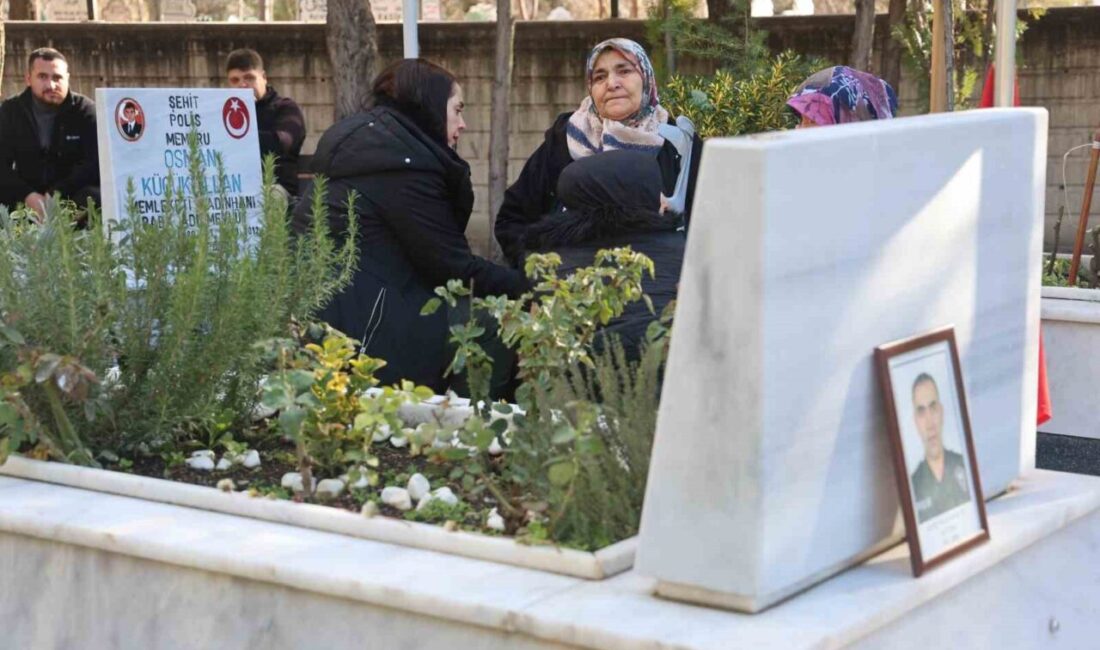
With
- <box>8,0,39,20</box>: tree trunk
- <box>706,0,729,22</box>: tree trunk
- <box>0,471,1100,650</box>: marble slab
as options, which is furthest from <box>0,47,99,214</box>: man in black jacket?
<box>8,0,39,20</box>: tree trunk

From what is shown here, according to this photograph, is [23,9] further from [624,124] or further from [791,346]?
[791,346]

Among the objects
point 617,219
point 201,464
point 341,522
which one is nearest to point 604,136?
point 617,219

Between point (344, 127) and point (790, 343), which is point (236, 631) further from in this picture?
point (344, 127)

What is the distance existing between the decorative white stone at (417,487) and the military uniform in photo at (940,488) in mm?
1127

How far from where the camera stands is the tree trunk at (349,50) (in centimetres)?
1237

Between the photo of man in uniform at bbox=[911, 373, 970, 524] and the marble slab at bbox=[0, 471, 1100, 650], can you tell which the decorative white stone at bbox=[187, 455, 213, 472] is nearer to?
the marble slab at bbox=[0, 471, 1100, 650]

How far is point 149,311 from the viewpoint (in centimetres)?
407

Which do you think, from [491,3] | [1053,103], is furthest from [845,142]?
[491,3]

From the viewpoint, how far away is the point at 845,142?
2885 mm

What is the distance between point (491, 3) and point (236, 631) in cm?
2526

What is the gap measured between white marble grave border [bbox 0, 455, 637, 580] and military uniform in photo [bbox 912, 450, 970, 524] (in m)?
0.55

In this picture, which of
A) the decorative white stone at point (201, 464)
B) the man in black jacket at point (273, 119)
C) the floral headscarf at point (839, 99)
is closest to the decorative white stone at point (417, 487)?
the decorative white stone at point (201, 464)

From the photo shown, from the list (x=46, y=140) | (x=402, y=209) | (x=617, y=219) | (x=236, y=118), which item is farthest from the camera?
(x=46, y=140)

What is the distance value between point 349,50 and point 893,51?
467 cm
